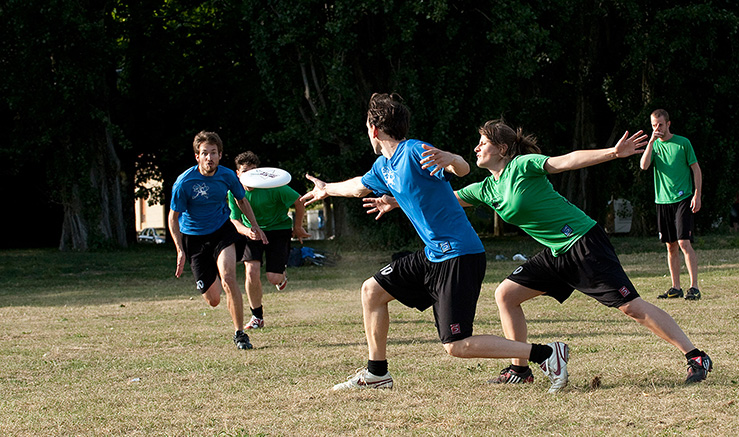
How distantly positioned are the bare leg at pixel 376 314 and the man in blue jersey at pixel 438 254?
33mm

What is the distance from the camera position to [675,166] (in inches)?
436

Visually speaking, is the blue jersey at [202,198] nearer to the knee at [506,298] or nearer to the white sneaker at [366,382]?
the white sneaker at [366,382]

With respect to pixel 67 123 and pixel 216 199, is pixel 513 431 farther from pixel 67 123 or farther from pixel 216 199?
pixel 67 123

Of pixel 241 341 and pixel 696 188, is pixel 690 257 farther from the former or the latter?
pixel 241 341

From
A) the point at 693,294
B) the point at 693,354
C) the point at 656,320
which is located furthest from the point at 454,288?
the point at 693,294

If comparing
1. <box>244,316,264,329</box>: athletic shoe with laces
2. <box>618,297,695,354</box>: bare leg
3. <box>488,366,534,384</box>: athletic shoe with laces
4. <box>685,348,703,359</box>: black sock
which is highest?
<box>618,297,695,354</box>: bare leg

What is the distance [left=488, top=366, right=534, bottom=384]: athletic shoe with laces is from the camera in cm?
625

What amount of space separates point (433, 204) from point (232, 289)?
3.73 metres

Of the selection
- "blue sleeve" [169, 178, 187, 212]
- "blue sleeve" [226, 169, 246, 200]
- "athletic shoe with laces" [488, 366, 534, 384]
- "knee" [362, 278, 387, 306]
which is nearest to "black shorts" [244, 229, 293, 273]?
"blue sleeve" [226, 169, 246, 200]

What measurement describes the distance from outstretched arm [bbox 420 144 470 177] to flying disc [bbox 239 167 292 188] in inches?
165

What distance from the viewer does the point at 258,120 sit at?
96.8ft

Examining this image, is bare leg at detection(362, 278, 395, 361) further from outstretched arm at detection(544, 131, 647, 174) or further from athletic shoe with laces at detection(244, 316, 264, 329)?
athletic shoe with laces at detection(244, 316, 264, 329)

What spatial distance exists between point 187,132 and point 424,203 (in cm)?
2568

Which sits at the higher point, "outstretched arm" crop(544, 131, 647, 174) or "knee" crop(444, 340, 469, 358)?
"outstretched arm" crop(544, 131, 647, 174)
